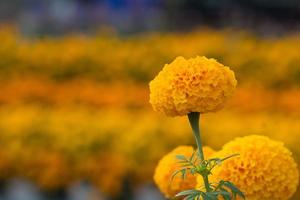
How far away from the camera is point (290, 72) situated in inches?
287

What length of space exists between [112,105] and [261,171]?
5.20 m

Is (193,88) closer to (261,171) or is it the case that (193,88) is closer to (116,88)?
(261,171)

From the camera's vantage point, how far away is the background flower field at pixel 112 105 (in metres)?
4.71

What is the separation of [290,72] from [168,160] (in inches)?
217

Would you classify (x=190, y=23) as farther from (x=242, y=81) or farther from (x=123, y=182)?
(x=123, y=182)

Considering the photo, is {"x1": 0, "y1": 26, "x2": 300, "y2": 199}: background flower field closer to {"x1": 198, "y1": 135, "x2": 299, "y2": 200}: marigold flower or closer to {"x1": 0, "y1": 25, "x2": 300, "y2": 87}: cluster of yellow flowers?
{"x1": 0, "y1": 25, "x2": 300, "y2": 87}: cluster of yellow flowers

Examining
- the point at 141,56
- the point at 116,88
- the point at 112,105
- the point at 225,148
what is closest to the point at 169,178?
the point at 225,148

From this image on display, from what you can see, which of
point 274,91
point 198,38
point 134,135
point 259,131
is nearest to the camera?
point 259,131

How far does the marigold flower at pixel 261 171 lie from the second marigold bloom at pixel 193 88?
0.11 m

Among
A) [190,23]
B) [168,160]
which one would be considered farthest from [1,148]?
[190,23]

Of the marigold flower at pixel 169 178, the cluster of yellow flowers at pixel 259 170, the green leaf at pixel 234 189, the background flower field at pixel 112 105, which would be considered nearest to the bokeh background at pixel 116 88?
the background flower field at pixel 112 105

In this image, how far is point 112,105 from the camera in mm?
6832

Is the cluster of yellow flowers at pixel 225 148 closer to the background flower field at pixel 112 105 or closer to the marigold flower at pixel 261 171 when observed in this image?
the marigold flower at pixel 261 171

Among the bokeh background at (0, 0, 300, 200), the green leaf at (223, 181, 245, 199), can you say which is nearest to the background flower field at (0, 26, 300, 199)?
the bokeh background at (0, 0, 300, 200)
